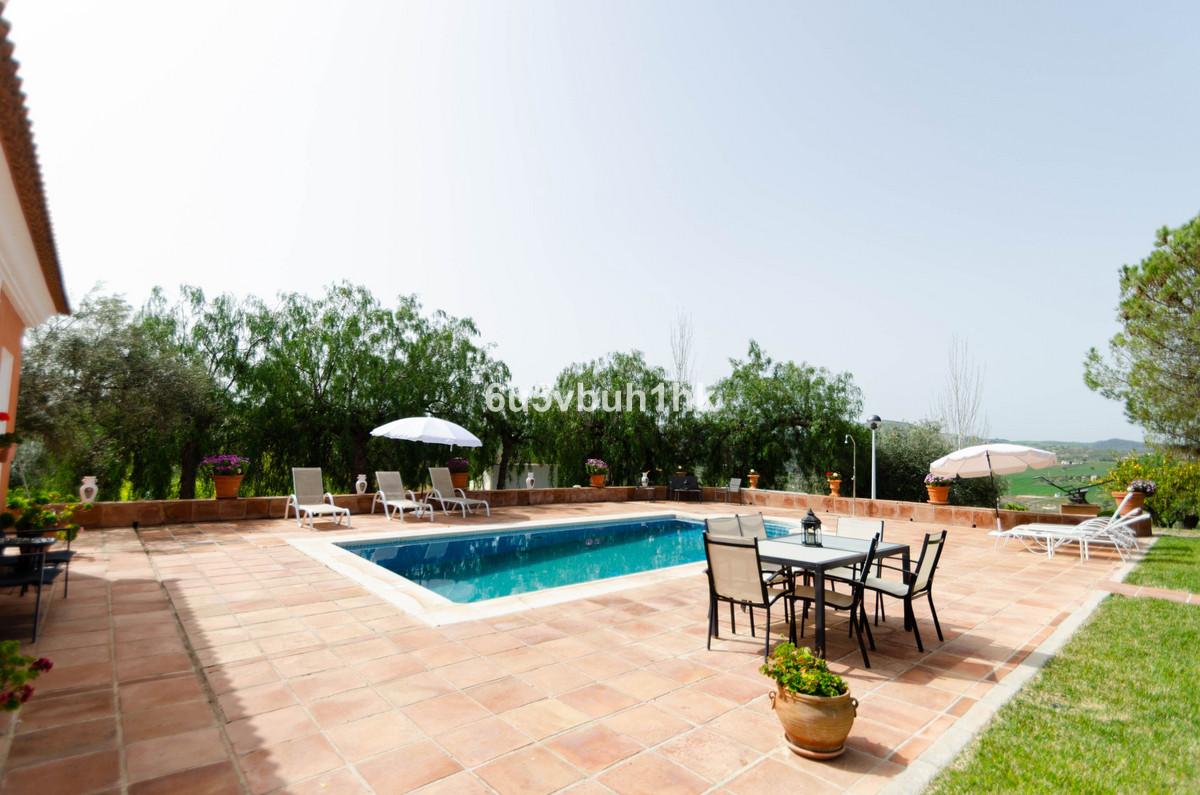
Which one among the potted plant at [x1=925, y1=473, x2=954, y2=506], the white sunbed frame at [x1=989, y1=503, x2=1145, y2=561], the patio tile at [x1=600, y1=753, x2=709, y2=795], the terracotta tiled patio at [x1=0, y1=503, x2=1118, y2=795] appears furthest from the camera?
the potted plant at [x1=925, y1=473, x2=954, y2=506]

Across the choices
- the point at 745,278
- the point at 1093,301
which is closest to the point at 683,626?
the point at 745,278

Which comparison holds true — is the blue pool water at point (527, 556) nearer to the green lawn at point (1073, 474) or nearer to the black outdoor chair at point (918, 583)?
the black outdoor chair at point (918, 583)

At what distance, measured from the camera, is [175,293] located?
45.1 feet

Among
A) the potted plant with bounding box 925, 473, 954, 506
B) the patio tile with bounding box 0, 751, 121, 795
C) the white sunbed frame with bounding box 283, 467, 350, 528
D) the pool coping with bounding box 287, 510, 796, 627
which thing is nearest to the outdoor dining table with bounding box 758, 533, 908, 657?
the pool coping with bounding box 287, 510, 796, 627

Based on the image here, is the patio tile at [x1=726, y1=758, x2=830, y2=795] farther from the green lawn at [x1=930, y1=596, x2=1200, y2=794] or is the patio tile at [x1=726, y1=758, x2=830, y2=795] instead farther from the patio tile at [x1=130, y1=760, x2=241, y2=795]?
the patio tile at [x1=130, y1=760, x2=241, y2=795]

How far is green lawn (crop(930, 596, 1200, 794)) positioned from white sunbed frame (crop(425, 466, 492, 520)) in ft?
33.3

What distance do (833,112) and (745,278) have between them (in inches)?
242

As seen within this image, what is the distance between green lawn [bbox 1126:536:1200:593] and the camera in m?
6.70

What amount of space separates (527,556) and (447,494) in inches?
158

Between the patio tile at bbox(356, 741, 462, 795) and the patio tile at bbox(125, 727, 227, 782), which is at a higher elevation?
the patio tile at bbox(125, 727, 227, 782)

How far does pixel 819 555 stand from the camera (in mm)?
4434

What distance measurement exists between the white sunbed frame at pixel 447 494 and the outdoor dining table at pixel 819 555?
843cm

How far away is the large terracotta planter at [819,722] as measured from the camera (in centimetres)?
267

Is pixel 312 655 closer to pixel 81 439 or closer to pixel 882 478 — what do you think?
pixel 81 439
